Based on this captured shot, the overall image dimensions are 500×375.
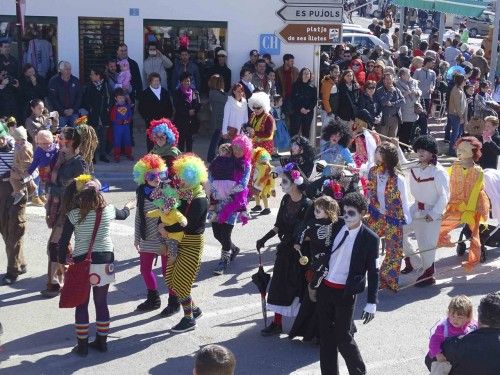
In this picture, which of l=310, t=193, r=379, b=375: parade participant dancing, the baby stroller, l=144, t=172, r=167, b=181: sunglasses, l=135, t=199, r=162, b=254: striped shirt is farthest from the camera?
the baby stroller

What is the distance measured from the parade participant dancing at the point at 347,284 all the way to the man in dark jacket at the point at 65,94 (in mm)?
8732

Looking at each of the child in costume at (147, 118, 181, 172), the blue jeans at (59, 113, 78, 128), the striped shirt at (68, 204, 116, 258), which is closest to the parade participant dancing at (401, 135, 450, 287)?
the child in costume at (147, 118, 181, 172)

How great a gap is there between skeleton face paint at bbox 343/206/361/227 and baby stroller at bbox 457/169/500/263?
3.80 m

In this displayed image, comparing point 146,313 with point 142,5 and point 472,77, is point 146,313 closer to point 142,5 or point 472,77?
point 142,5

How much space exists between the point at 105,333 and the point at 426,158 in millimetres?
3862

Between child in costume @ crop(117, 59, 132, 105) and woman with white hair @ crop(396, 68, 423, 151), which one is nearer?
child in costume @ crop(117, 59, 132, 105)

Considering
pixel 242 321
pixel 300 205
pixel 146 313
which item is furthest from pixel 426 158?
pixel 146 313

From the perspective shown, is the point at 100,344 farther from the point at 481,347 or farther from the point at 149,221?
the point at 481,347

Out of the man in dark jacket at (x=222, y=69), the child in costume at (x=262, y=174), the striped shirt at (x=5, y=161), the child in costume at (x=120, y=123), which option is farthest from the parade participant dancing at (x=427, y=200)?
the man in dark jacket at (x=222, y=69)

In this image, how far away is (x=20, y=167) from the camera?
9.17m

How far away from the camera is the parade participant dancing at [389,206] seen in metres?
9.03

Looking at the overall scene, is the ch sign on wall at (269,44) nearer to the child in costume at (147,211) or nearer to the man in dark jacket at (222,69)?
the man in dark jacket at (222,69)

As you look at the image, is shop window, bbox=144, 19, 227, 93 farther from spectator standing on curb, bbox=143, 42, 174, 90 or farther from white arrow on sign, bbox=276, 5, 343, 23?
white arrow on sign, bbox=276, 5, 343, 23

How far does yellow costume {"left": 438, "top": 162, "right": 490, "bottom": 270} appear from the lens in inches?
389
